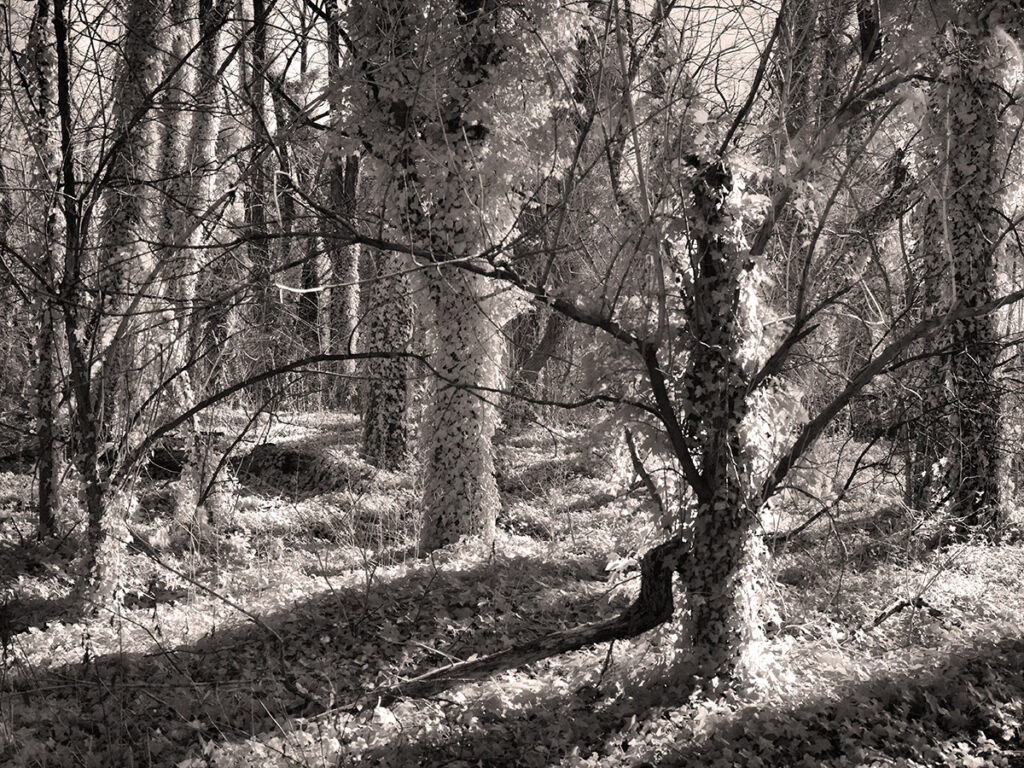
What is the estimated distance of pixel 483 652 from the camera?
6543 millimetres

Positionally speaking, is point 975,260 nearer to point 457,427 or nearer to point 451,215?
point 451,215

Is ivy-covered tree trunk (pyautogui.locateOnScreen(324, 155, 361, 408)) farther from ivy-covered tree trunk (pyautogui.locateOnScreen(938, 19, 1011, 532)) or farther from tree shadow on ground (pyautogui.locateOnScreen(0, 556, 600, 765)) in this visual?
ivy-covered tree trunk (pyautogui.locateOnScreen(938, 19, 1011, 532))

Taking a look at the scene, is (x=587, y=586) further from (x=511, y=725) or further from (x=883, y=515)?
(x=883, y=515)

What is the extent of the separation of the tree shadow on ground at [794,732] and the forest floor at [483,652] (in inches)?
0.6

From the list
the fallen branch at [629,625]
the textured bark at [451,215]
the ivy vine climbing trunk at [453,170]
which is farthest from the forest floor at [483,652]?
the ivy vine climbing trunk at [453,170]

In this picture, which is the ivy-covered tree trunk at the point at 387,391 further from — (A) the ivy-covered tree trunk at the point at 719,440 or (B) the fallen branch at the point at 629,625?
(A) the ivy-covered tree trunk at the point at 719,440

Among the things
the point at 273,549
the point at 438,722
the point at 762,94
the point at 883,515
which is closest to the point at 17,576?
the point at 273,549

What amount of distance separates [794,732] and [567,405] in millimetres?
2326

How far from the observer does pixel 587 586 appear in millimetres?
8156

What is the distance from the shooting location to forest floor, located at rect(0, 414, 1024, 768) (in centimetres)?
492

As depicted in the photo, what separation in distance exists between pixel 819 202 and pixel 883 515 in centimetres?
600

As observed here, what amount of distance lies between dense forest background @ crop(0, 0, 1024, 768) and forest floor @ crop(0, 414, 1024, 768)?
36 millimetres

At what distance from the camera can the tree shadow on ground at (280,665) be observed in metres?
5.27

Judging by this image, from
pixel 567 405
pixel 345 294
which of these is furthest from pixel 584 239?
pixel 345 294
